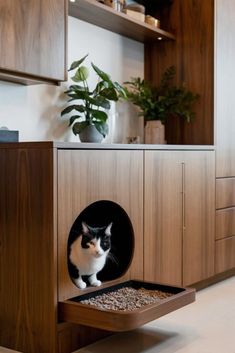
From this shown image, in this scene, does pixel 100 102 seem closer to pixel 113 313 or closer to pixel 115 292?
pixel 115 292

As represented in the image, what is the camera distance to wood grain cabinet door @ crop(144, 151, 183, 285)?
2758mm

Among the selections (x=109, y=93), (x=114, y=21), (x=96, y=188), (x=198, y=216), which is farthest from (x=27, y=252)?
(x=114, y=21)

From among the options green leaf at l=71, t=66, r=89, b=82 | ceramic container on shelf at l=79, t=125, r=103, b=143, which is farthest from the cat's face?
green leaf at l=71, t=66, r=89, b=82

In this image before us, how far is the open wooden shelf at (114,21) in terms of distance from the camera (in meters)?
2.94

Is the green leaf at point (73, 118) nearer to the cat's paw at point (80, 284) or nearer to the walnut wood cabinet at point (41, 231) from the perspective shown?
the walnut wood cabinet at point (41, 231)

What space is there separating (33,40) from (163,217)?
125 cm

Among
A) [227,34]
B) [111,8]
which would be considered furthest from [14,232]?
[227,34]

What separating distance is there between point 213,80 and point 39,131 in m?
1.37

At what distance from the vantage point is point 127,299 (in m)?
2.33

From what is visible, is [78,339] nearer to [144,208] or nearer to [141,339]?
[141,339]

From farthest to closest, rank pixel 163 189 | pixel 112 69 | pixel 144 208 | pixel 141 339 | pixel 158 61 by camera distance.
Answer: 1. pixel 158 61
2. pixel 112 69
3. pixel 163 189
4. pixel 144 208
5. pixel 141 339

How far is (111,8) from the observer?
305 cm

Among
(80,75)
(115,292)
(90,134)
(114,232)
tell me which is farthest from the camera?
(80,75)

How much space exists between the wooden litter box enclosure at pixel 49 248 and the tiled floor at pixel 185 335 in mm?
147
